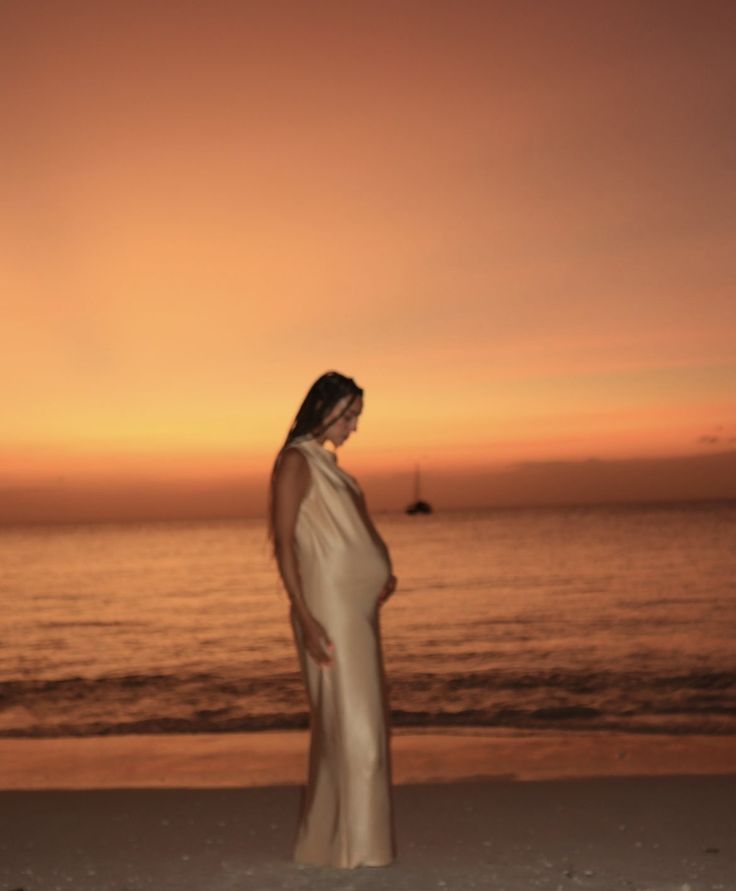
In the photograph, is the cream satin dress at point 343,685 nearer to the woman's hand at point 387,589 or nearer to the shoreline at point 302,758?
the woman's hand at point 387,589

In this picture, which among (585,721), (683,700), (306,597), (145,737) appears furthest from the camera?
(683,700)

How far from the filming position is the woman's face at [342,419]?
5.09m

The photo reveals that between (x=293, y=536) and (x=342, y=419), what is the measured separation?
0.48 metres

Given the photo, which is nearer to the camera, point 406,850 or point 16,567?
point 406,850

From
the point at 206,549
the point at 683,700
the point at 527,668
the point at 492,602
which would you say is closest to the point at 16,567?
the point at 206,549

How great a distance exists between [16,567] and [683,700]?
1830 inches

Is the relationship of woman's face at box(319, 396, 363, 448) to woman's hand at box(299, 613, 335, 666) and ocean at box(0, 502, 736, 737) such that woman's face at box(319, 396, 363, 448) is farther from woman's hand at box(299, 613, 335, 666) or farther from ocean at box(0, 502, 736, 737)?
ocean at box(0, 502, 736, 737)

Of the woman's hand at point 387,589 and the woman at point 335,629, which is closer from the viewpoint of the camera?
the woman at point 335,629

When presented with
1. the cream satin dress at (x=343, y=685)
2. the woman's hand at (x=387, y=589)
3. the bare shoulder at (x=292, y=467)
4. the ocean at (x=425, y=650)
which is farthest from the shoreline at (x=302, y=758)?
the bare shoulder at (x=292, y=467)

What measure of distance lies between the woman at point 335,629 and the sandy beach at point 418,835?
0.18m

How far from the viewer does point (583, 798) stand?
21.7 feet

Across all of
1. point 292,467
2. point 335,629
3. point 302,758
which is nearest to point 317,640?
point 335,629

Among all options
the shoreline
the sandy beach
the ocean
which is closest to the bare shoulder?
the sandy beach

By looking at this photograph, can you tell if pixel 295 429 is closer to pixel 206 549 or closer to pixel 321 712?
pixel 321 712
